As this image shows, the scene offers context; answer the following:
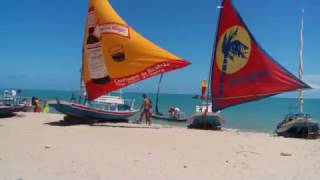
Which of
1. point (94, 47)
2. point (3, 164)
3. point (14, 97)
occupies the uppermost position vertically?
point (94, 47)

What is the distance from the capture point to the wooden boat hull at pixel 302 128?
16.8 m

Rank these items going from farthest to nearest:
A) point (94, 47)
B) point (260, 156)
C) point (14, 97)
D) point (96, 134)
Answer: point (14, 97)
point (94, 47)
point (96, 134)
point (260, 156)

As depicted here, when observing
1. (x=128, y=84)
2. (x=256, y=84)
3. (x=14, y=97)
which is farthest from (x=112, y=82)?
(x=14, y=97)

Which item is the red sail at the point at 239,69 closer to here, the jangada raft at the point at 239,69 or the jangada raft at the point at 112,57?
the jangada raft at the point at 239,69

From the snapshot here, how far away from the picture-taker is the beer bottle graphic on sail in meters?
17.3

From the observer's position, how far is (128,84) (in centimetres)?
1705

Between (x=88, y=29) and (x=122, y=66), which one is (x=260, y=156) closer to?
(x=122, y=66)

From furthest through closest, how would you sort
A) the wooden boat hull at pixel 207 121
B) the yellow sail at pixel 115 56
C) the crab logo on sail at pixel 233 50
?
the wooden boat hull at pixel 207 121
the yellow sail at pixel 115 56
the crab logo on sail at pixel 233 50

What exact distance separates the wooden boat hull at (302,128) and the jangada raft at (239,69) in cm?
177

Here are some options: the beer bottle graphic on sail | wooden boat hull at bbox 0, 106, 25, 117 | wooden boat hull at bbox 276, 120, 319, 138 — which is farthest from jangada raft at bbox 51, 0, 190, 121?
wooden boat hull at bbox 276, 120, 319, 138

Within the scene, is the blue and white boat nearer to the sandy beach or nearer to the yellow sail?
the yellow sail

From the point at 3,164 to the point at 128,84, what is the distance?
8.45 meters

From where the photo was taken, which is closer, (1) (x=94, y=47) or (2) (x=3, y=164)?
(2) (x=3, y=164)

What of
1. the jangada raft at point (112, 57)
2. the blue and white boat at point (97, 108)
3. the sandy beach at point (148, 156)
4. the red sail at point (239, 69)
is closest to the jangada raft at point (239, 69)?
the red sail at point (239, 69)
